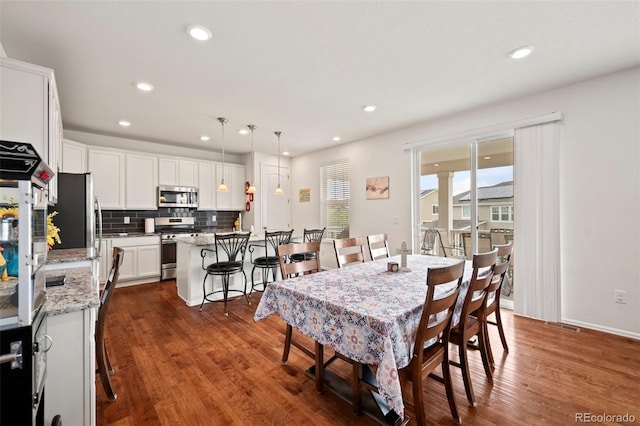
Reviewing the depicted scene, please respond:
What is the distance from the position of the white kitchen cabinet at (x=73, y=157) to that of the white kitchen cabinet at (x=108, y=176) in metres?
0.09

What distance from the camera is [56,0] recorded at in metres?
1.78

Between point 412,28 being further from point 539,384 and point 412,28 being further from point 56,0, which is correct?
point 539,384

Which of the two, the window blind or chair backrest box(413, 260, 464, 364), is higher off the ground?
the window blind

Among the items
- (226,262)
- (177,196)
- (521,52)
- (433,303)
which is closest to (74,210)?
(226,262)

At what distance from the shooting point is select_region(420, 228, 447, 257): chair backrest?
4.18 meters

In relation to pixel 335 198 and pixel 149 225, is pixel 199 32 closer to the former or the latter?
pixel 335 198

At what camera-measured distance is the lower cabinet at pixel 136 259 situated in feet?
15.0

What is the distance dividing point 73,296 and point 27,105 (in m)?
1.66

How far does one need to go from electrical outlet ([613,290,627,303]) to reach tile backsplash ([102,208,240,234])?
619cm

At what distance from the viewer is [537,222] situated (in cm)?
321

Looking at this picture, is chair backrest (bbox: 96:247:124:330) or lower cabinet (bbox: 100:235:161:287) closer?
chair backrest (bbox: 96:247:124:330)

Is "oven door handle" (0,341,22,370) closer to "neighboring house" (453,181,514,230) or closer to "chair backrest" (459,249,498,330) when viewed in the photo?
"chair backrest" (459,249,498,330)

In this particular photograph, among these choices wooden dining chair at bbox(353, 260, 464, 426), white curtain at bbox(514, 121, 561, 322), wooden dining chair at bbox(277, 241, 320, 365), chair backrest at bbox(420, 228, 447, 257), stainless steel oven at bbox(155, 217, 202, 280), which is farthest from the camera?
stainless steel oven at bbox(155, 217, 202, 280)

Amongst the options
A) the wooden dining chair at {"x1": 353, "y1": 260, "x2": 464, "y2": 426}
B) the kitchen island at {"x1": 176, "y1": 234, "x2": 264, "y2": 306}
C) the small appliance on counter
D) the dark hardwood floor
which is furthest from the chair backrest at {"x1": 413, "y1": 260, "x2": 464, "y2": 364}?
the kitchen island at {"x1": 176, "y1": 234, "x2": 264, "y2": 306}
